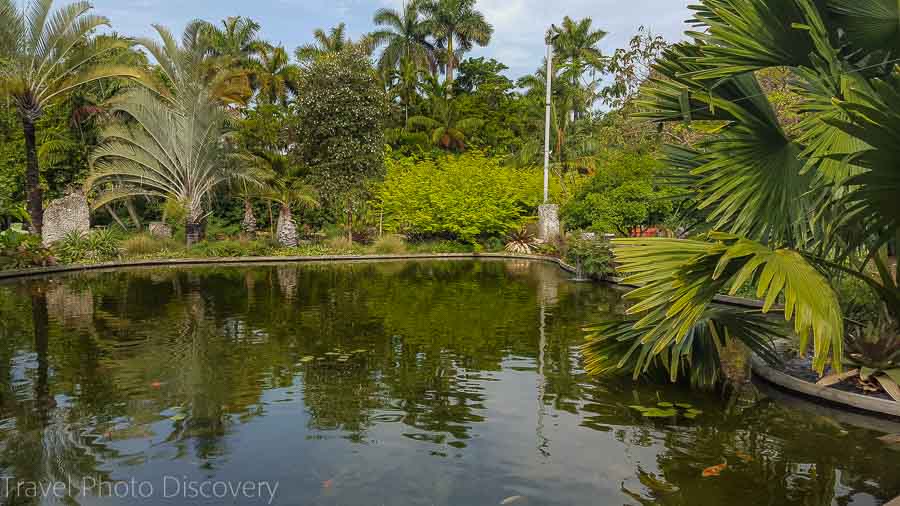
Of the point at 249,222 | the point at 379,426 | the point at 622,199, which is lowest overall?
the point at 379,426

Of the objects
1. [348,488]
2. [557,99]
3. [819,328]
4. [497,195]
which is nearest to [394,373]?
[348,488]

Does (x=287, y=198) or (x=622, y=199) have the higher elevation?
(x=287, y=198)

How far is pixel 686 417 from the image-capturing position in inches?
229

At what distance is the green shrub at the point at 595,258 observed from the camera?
17.3 meters

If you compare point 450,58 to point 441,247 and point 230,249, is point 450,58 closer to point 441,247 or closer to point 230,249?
point 441,247

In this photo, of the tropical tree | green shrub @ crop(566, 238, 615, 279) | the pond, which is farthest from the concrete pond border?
the tropical tree

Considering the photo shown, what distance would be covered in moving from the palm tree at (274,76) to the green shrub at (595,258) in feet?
72.9

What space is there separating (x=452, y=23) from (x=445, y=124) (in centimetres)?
905

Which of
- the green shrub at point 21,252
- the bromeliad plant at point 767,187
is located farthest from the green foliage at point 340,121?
the bromeliad plant at point 767,187

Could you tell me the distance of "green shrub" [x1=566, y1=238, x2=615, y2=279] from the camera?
17.3 m

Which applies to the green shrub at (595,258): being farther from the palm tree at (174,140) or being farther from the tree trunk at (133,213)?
the tree trunk at (133,213)

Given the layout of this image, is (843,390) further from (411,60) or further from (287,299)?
(411,60)

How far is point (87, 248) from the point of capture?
21.7 metres

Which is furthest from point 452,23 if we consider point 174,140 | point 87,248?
point 87,248
